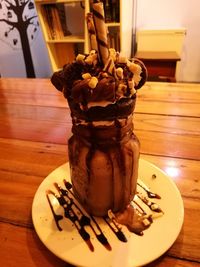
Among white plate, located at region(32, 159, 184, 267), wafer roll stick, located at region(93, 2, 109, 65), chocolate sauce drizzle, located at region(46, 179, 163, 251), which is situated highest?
wafer roll stick, located at region(93, 2, 109, 65)

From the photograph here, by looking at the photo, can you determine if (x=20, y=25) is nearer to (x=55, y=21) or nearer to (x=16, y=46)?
(x=16, y=46)

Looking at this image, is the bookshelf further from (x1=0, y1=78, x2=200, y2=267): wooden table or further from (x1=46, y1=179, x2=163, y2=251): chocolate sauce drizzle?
(x1=46, y1=179, x2=163, y2=251): chocolate sauce drizzle

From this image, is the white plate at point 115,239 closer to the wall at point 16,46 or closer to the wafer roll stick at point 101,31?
the wafer roll stick at point 101,31

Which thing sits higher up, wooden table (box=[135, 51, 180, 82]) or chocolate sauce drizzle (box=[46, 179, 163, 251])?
chocolate sauce drizzle (box=[46, 179, 163, 251])

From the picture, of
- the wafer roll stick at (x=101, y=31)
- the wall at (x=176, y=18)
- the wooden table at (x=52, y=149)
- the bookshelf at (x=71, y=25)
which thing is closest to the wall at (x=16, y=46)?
the bookshelf at (x=71, y=25)

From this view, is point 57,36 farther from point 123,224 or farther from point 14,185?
point 123,224

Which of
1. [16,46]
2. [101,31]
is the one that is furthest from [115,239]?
[16,46]

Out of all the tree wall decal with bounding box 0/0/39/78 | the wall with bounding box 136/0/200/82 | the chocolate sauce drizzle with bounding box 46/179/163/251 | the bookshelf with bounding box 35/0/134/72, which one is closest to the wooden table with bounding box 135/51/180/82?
the bookshelf with bounding box 35/0/134/72
